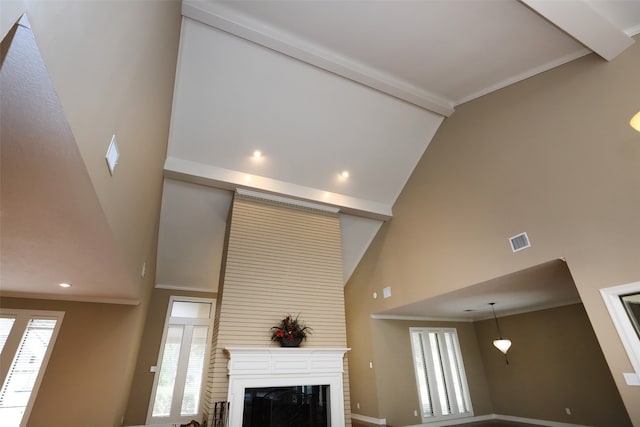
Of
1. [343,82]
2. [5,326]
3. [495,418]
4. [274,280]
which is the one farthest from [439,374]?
[5,326]

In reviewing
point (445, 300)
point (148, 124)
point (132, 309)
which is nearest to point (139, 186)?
point (148, 124)

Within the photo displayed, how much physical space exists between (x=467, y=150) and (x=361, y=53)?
2.67m

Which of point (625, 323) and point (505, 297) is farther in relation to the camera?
point (505, 297)

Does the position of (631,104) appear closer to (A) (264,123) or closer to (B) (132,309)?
(A) (264,123)

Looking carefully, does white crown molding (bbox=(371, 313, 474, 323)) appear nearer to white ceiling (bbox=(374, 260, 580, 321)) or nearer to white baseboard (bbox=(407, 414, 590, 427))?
white ceiling (bbox=(374, 260, 580, 321))

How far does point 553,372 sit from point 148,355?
8909 millimetres

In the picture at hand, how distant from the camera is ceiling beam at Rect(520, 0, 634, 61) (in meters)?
3.24


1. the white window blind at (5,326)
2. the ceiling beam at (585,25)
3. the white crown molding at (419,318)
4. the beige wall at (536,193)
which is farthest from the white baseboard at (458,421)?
the white window blind at (5,326)

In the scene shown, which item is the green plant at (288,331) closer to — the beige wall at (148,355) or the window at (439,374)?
the beige wall at (148,355)

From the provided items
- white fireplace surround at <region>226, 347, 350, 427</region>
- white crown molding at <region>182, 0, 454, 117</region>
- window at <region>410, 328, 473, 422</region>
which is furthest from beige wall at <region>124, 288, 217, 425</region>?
white crown molding at <region>182, 0, 454, 117</region>

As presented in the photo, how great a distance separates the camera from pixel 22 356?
505 centimetres

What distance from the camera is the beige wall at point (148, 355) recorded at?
6254 mm

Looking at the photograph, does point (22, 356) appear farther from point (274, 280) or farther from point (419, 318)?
point (419, 318)

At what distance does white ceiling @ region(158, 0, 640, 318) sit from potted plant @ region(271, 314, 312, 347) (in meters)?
2.42
